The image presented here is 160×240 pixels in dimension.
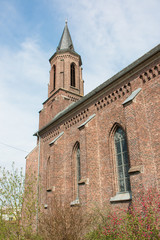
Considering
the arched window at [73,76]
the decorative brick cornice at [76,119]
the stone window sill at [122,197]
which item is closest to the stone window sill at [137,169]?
the stone window sill at [122,197]

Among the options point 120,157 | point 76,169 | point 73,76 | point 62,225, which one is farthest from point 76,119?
point 73,76

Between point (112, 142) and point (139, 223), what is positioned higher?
point (112, 142)

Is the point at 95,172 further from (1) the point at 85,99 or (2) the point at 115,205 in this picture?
(1) the point at 85,99

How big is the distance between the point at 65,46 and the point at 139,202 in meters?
22.5

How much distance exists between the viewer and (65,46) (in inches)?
1092

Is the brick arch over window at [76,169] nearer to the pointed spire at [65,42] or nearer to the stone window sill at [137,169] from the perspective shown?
the stone window sill at [137,169]

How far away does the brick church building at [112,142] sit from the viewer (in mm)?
10531

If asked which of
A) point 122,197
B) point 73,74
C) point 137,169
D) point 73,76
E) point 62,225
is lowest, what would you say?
point 62,225

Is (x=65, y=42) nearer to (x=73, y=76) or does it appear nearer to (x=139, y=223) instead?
(x=73, y=76)

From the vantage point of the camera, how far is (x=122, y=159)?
12562mm

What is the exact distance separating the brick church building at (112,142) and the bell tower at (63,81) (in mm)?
3683

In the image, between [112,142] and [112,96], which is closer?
[112,142]

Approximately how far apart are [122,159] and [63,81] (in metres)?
14.3

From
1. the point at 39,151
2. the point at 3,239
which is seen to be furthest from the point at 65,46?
the point at 3,239
